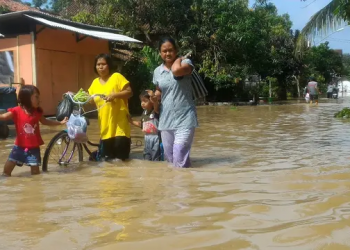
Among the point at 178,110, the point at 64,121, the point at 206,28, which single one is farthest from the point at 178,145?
the point at 206,28

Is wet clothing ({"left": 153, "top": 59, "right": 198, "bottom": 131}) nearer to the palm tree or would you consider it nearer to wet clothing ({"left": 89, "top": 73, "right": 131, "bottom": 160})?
wet clothing ({"left": 89, "top": 73, "right": 131, "bottom": 160})

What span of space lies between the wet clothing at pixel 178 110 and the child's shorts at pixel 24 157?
138cm

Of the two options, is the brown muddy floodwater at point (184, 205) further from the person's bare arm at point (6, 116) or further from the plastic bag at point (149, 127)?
the person's bare arm at point (6, 116)

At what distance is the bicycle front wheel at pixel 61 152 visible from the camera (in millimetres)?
5184

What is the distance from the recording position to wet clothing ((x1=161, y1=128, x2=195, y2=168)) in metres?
5.09

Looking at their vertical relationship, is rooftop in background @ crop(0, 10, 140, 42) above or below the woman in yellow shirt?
above

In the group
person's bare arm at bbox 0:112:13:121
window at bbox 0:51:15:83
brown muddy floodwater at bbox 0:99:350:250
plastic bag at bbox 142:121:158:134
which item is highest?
window at bbox 0:51:15:83

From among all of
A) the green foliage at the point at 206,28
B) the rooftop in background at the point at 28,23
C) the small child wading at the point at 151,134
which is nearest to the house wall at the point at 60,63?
the rooftop in background at the point at 28,23

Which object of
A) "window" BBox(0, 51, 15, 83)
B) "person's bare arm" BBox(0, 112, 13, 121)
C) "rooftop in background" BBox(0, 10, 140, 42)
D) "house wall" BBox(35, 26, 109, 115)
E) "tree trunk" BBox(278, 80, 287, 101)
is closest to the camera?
"person's bare arm" BBox(0, 112, 13, 121)

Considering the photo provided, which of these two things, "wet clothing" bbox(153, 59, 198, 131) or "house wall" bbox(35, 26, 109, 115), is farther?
"house wall" bbox(35, 26, 109, 115)

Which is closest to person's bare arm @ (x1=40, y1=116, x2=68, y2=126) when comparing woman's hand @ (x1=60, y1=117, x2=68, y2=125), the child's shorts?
woman's hand @ (x1=60, y1=117, x2=68, y2=125)

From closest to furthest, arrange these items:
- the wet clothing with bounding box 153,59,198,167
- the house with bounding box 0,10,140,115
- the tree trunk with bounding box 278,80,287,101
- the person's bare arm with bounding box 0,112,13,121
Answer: the person's bare arm with bounding box 0,112,13,121, the wet clothing with bounding box 153,59,198,167, the house with bounding box 0,10,140,115, the tree trunk with bounding box 278,80,287,101

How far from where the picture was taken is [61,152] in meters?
5.43

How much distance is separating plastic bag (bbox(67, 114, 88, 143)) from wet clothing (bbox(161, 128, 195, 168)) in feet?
2.94
